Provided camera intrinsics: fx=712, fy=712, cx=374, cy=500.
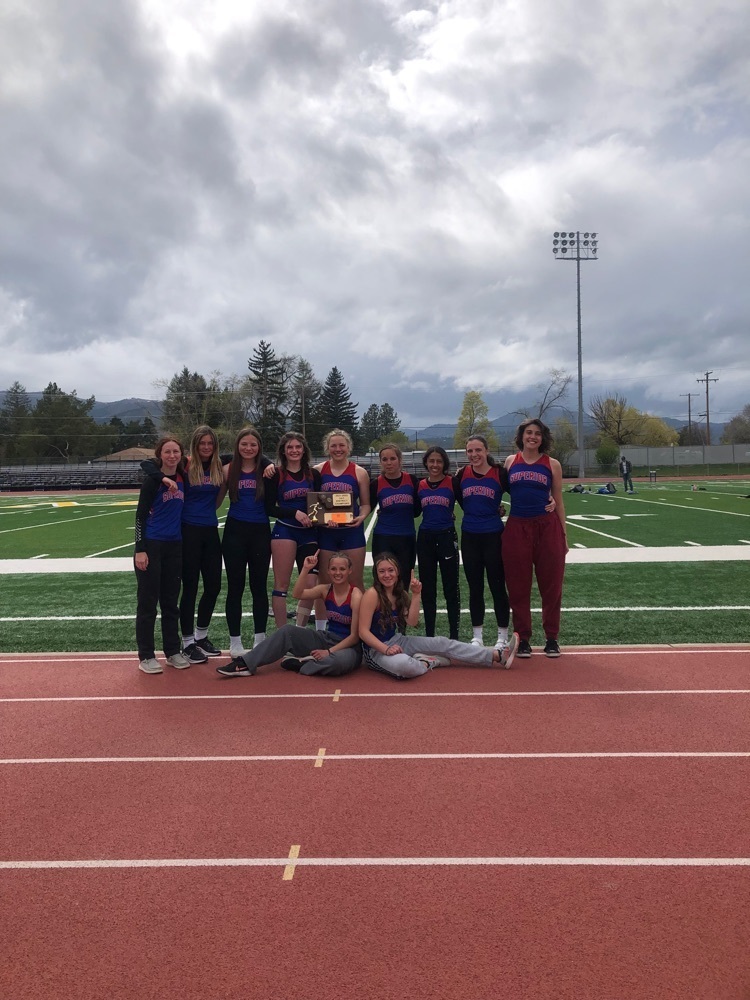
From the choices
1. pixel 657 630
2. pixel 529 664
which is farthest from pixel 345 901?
pixel 657 630

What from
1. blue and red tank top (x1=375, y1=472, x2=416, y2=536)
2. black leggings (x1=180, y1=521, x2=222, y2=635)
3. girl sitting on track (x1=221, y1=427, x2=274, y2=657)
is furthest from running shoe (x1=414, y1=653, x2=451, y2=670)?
black leggings (x1=180, y1=521, x2=222, y2=635)

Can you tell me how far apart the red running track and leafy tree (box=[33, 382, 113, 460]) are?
8704 cm

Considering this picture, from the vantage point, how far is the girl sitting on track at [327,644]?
549cm

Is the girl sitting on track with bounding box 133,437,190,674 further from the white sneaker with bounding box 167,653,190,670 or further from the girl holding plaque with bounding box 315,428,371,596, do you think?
the girl holding plaque with bounding box 315,428,371,596

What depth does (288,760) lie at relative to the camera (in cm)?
400

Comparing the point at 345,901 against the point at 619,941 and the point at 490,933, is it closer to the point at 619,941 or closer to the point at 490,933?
the point at 490,933

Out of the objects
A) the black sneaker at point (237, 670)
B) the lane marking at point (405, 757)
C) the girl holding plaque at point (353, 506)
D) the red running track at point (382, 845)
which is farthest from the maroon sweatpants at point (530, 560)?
the black sneaker at point (237, 670)

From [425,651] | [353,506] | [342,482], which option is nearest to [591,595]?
[425,651]

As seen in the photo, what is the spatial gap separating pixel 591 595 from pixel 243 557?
4.76 metres

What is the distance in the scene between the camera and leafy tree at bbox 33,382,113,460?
280ft

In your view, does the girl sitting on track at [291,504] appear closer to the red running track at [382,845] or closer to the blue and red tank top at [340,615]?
the blue and red tank top at [340,615]

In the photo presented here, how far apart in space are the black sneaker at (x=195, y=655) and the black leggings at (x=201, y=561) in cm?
26

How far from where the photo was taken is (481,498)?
19.5ft

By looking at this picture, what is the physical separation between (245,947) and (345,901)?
419 millimetres
